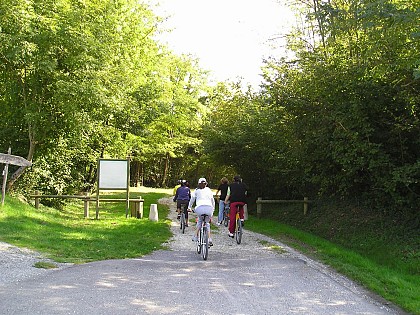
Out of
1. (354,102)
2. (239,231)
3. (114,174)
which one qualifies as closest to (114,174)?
(114,174)

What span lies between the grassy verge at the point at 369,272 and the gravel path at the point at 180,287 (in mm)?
286

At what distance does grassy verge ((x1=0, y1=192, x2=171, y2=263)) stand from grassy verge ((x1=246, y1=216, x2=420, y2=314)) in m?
4.14

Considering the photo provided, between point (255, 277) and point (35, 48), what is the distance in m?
11.3

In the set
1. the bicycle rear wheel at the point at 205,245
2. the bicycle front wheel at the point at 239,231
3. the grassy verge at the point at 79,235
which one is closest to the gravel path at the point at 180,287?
the bicycle rear wheel at the point at 205,245

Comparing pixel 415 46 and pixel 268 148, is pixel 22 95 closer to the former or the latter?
pixel 268 148

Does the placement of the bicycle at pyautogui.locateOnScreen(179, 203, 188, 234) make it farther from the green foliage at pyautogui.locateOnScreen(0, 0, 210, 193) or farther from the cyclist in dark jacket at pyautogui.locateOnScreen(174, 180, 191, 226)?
the green foliage at pyautogui.locateOnScreen(0, 0, 210, 193)

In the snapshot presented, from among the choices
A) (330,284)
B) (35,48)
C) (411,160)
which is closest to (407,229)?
(411,160)

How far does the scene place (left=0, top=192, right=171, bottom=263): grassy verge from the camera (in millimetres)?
10609

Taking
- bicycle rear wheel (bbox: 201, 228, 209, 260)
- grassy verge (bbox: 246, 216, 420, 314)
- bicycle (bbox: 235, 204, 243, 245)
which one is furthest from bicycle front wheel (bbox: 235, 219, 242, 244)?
bicycle rear wheel (bbox: 201, 228, 209, 260)

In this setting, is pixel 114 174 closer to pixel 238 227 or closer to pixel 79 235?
pixel 79 235

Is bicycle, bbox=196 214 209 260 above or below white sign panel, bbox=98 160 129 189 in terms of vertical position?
below

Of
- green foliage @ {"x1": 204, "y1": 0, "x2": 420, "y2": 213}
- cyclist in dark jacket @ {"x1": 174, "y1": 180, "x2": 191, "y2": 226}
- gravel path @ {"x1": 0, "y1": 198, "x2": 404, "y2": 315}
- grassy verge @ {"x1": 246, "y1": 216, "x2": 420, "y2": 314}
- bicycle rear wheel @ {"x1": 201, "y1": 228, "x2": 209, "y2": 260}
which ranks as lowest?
grassy verge @ {"x1": 246, "y1": 216, "x2": 420, "y2": 314}

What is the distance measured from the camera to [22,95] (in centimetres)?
1772

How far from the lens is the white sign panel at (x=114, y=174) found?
18.4 m
